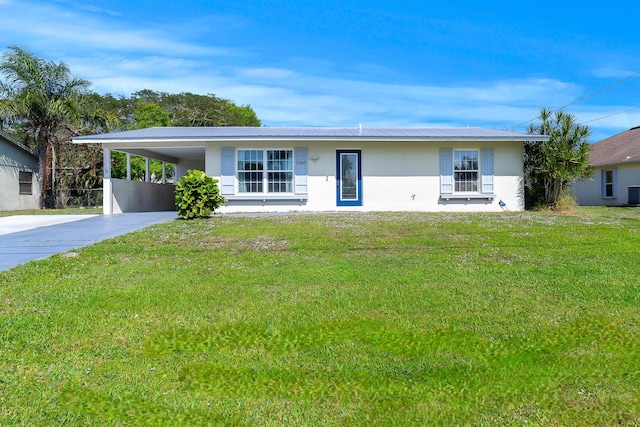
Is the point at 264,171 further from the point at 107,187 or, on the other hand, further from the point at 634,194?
the point at 634,194

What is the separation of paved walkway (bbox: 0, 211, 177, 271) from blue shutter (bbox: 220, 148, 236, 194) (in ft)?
11.7

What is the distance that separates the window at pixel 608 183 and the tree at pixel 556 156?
358 inches

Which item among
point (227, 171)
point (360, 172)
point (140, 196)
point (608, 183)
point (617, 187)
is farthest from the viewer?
point (608, 183)

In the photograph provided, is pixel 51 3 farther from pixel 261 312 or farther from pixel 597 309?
pixel 597 309

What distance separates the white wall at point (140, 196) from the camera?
16.1 meters

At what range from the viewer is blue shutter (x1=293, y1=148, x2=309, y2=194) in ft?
50.5

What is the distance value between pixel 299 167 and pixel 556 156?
27.7ft

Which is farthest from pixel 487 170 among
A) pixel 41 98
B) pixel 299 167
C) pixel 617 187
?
pixel 41 98

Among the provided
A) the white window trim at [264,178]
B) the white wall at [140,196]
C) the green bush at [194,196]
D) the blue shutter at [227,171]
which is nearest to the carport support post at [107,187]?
the white wall at [140,196]

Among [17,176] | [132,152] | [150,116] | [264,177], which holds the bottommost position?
[264,177]

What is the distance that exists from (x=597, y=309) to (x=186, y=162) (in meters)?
20.6

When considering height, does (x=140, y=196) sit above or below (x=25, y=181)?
below

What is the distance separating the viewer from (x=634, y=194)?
21047 mm

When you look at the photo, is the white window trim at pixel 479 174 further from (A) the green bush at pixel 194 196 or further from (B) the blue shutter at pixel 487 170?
(A) the green bush at pixel 194 196
